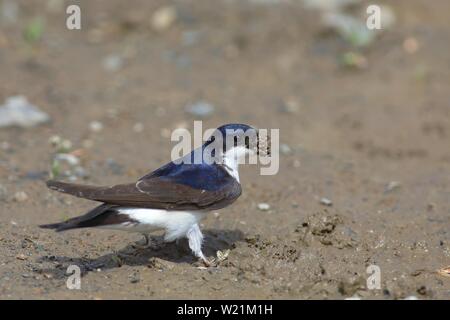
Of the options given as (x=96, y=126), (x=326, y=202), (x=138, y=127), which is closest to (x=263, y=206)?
(x=326, y=202)

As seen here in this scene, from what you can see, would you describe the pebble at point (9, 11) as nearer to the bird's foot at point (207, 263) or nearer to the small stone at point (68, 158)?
the small stone at point (68, 158)

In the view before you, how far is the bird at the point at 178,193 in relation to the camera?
4.07 meters

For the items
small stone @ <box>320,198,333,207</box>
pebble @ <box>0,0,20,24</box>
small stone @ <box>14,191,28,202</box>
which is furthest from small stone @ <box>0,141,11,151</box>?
pebble @ <box>0,0,20,24</box>

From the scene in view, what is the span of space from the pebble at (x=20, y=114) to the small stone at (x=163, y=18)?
195 centimetres

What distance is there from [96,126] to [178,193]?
2899 millimetres

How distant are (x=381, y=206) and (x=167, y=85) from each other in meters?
2.88

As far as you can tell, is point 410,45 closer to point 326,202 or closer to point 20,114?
point 326,202

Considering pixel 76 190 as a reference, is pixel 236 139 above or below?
above

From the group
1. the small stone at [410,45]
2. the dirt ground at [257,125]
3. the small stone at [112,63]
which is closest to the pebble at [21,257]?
the dirt ground at [257,125]

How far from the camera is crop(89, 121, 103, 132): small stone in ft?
23.0

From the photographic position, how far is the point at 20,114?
7.00 metres

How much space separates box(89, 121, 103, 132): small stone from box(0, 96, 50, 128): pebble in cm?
38

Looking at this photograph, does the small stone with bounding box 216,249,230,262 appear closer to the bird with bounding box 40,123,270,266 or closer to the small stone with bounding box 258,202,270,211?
the bird with bounding box 40,123,270,266
